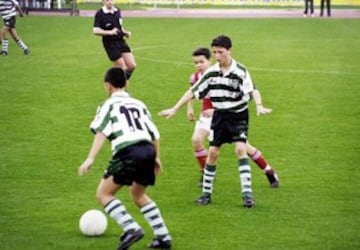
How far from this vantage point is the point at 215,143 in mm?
13133

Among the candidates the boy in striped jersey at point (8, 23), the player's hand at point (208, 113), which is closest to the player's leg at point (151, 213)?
the player's hand at point (208, 113)

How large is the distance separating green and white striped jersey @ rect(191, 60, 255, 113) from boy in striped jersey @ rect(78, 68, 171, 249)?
219cm

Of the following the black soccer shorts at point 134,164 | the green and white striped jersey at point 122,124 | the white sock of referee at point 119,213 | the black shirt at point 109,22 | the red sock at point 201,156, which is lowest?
the red sock at point 201,156

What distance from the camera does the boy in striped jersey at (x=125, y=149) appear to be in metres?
10.7

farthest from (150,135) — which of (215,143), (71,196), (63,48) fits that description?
(63,48)

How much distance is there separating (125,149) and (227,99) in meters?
2.58

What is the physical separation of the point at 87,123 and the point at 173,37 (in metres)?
17.5

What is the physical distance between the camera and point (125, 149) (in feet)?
35.2

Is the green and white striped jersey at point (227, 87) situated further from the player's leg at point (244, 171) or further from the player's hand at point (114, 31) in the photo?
the player's hand at point (114, 31)

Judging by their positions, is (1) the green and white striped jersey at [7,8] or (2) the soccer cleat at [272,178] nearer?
(2) the soccer cleat at [272,178]

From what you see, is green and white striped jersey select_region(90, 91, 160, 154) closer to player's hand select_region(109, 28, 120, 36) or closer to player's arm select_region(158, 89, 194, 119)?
player's arm select_region(158, 89, 194, 119)

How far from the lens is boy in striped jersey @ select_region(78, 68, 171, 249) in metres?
10.7

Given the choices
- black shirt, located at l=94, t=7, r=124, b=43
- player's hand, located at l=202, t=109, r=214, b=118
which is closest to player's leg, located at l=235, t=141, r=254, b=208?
player's hand, located at l=202, t=109, r=214, b=118

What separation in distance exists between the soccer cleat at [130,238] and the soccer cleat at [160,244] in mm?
376
